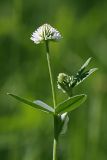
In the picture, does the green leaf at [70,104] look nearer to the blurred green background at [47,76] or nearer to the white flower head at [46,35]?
the white flower head at [46,35]

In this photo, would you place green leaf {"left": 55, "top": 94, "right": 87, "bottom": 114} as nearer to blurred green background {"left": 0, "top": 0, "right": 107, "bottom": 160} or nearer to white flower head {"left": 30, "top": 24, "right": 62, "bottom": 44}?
white flower head {"left": 30, "top": 24, "right": 62, "bottom": 44}

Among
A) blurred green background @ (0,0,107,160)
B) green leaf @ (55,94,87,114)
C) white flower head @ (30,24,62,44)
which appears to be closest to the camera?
green leaf @ (55,94,87,114)

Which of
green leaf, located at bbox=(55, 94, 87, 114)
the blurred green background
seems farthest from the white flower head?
the blurred green background

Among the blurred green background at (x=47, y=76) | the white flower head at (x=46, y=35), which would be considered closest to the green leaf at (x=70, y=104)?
the white flower head at (x=46, y=35)

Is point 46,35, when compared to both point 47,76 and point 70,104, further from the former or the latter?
point 47,76

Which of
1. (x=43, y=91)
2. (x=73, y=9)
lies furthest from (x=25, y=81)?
(x=73, y=9)

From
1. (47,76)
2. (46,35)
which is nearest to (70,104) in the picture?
(46,35)
